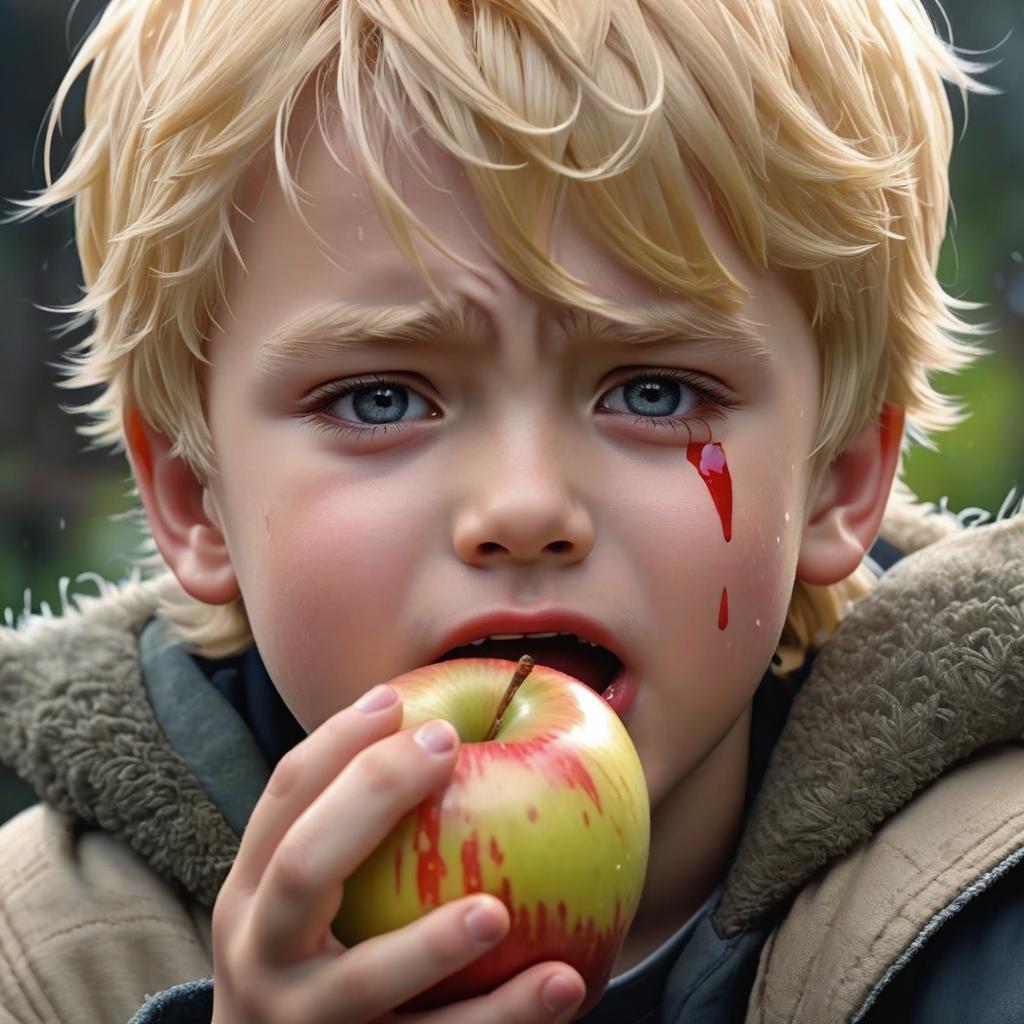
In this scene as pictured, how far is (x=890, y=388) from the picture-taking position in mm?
1743

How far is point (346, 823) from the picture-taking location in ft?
3.70

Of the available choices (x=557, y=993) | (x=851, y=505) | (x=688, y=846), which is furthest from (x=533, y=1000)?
(x=851, y=505)

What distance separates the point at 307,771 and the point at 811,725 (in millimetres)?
636

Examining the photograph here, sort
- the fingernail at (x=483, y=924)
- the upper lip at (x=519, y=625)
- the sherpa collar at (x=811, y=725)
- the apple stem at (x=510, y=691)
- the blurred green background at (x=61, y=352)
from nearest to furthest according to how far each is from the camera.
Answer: the fingernail at (x=483, y=924) < the apple stem at (x=510, y=691) < the upper lip at (x=519, y=625) < the sherpa collar at (x=811, y=725) < the blurred green background at (x=61, y=352)

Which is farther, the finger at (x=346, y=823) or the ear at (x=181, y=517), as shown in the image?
the ear at (x=181, y=517)

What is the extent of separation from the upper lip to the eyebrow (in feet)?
0.72

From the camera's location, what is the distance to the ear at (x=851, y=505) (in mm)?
1705

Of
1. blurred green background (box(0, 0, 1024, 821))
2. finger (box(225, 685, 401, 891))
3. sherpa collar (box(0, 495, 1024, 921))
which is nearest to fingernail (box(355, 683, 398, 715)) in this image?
finger (box(225, 685, 401, 891))

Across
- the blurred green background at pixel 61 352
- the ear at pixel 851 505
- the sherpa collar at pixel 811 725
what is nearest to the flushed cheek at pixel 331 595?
the sherpa collar at pixel 811 725

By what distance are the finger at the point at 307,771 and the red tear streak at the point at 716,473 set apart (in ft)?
1.27

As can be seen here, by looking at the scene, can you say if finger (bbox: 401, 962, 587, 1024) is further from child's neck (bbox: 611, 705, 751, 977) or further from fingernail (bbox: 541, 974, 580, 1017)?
child's neck (bbox: 611, 705, 751, 977)

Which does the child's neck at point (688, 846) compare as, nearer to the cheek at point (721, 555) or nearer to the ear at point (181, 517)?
the cheek at point (721, 555)

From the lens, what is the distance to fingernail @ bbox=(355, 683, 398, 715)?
3.86 ft

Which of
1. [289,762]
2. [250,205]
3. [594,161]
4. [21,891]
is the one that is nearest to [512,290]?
[594,161]
